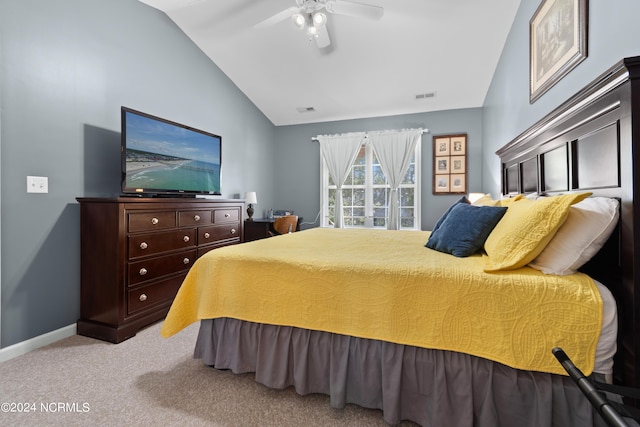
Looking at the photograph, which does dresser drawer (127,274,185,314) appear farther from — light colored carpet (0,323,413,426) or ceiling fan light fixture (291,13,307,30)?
ceiling fan light fixture (291,13,307,30)

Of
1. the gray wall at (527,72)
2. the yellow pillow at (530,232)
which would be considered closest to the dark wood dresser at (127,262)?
Result: the yellow pillow at (530,232)

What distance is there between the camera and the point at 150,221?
7.45 feet

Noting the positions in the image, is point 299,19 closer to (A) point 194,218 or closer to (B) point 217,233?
(A) point 194,218

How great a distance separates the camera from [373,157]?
4719 mm

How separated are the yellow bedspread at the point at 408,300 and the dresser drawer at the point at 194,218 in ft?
3.76

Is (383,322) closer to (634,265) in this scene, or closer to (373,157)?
(634,265)

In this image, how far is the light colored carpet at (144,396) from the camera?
4.16 ft

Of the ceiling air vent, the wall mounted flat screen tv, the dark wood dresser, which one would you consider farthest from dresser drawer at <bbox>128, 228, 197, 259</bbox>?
the ceiling air vent

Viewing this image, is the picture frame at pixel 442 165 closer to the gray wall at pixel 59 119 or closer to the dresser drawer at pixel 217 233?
the dresser drawer at pixel 217 233

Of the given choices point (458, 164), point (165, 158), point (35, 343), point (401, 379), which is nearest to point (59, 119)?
point (165, 158)

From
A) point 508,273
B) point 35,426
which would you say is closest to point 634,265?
point 508,273

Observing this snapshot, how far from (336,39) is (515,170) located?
237 centimetres

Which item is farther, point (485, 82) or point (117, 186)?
point (485, 82)

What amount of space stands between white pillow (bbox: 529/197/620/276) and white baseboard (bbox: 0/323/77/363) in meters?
3.12
